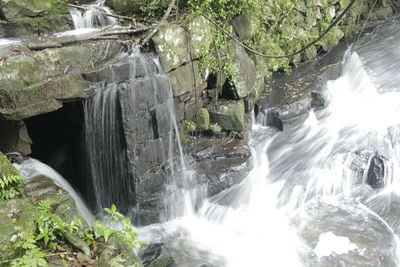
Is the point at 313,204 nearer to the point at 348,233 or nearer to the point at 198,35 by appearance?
the point at 348,233

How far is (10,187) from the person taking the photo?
4.44m

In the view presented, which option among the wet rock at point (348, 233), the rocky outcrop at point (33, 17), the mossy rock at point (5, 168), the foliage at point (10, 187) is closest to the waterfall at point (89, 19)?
the rocky outcrop at point (33, 17)

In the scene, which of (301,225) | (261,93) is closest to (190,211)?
(301,225)

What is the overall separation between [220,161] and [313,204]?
1.86 metres

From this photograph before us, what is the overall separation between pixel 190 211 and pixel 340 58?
6567mm

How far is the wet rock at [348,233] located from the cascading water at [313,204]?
0.05 ft

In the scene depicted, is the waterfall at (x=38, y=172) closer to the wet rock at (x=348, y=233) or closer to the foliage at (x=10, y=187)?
the foliage at (x=10, y=187)

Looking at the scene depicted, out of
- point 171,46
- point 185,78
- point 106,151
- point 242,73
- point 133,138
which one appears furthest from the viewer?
point 242,73

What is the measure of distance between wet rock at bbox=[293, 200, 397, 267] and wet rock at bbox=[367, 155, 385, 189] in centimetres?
61

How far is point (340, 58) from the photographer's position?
10664mm

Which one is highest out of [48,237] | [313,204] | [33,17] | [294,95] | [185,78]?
[33,17]

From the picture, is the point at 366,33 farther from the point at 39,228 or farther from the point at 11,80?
the point at 39,228

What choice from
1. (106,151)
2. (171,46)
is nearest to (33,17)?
(171,46)

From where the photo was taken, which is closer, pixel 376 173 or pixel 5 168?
pixel 5 168
